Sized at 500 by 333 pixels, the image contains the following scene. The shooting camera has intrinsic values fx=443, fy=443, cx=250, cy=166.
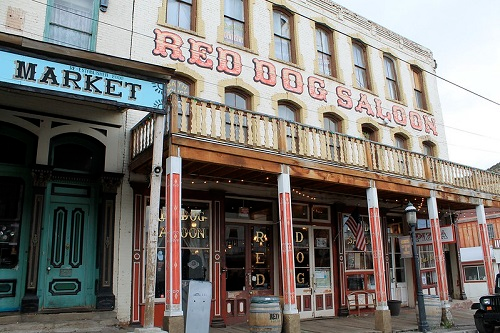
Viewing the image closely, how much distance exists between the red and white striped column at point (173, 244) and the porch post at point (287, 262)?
2.80 m

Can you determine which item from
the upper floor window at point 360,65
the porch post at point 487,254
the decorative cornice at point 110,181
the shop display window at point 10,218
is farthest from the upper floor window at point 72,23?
the porch post at point 487,254

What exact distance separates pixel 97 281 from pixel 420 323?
27.2 ft

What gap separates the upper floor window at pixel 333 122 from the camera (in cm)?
1591

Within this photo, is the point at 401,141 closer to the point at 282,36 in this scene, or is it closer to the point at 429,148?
the point at 429,148

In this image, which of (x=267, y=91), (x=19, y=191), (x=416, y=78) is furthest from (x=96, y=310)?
(x=416, y=78)

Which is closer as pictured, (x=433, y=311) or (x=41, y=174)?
(x=41, y=174)

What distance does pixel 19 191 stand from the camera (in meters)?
9.91

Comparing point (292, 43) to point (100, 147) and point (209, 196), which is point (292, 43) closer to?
point (209, 196)

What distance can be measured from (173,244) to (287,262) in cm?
303

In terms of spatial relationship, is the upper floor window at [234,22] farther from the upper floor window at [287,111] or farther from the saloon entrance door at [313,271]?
the saloon entrance door at [313,271]

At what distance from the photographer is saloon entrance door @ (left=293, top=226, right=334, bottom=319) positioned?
1381 centimetres

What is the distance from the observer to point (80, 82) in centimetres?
802

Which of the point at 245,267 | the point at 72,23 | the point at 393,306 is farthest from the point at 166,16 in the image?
the point at 393,306

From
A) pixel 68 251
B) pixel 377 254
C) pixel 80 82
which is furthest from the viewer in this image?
pixel 377 254
